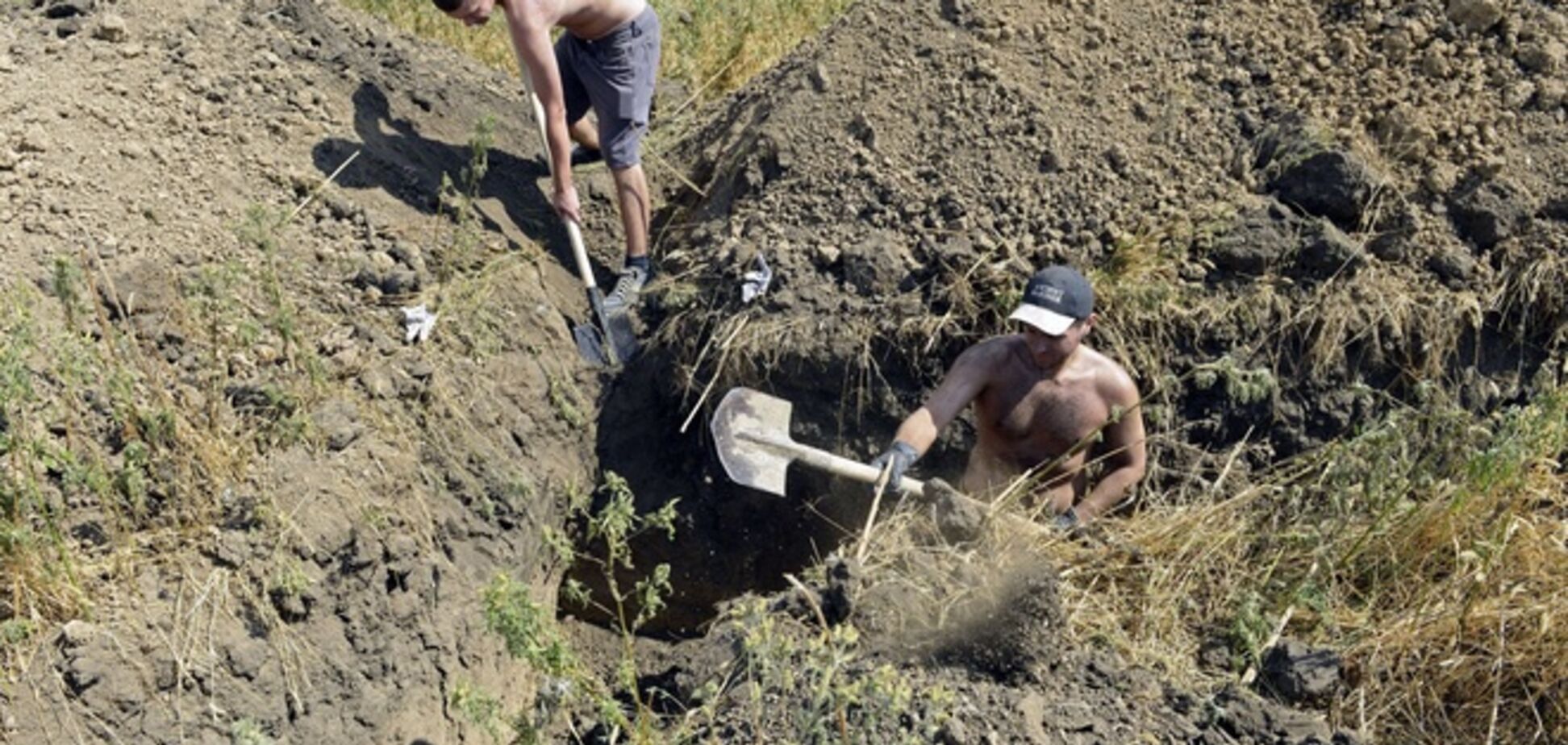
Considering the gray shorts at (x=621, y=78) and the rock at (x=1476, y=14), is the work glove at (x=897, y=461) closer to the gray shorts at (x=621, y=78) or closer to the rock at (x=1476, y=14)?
the gray shorts at (x=621, y=78)

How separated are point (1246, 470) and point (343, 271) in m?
3.02

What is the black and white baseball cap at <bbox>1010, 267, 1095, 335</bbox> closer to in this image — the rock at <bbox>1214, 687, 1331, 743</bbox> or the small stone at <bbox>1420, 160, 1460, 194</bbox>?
the rock at <bbox>1214, 687, 1331, 743</bbox>

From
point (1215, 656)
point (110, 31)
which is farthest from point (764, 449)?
point (110, 31)

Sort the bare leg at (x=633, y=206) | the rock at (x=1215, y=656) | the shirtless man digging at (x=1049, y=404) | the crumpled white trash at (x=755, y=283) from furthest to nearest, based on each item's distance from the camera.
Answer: the bare leg at (x=633, y=206)
the crumpled white trash at (x=755, y=283)
the shirtless man digging at (x=1049, y=404)
the rock at (x=1215, y=656)

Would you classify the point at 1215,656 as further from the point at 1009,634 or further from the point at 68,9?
the point at 68,9

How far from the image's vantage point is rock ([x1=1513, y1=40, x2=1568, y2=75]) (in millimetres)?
6223

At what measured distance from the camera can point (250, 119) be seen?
620 cm

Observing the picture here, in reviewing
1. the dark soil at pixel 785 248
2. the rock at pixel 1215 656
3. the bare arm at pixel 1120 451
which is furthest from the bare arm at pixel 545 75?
the rock at pixel 1215 656

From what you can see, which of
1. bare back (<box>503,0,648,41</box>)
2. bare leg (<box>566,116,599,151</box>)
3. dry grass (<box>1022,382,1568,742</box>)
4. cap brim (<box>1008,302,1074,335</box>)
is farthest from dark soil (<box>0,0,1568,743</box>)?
bare back (<box>503,0,648,41</box>)

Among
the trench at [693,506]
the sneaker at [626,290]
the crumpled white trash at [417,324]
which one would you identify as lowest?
the trench at [693,506]

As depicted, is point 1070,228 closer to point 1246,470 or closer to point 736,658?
point 1246,470

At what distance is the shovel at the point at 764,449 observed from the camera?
5223mm

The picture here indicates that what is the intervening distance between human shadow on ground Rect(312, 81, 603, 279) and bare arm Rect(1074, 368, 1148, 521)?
210cm

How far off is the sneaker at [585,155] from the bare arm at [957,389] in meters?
1.98
